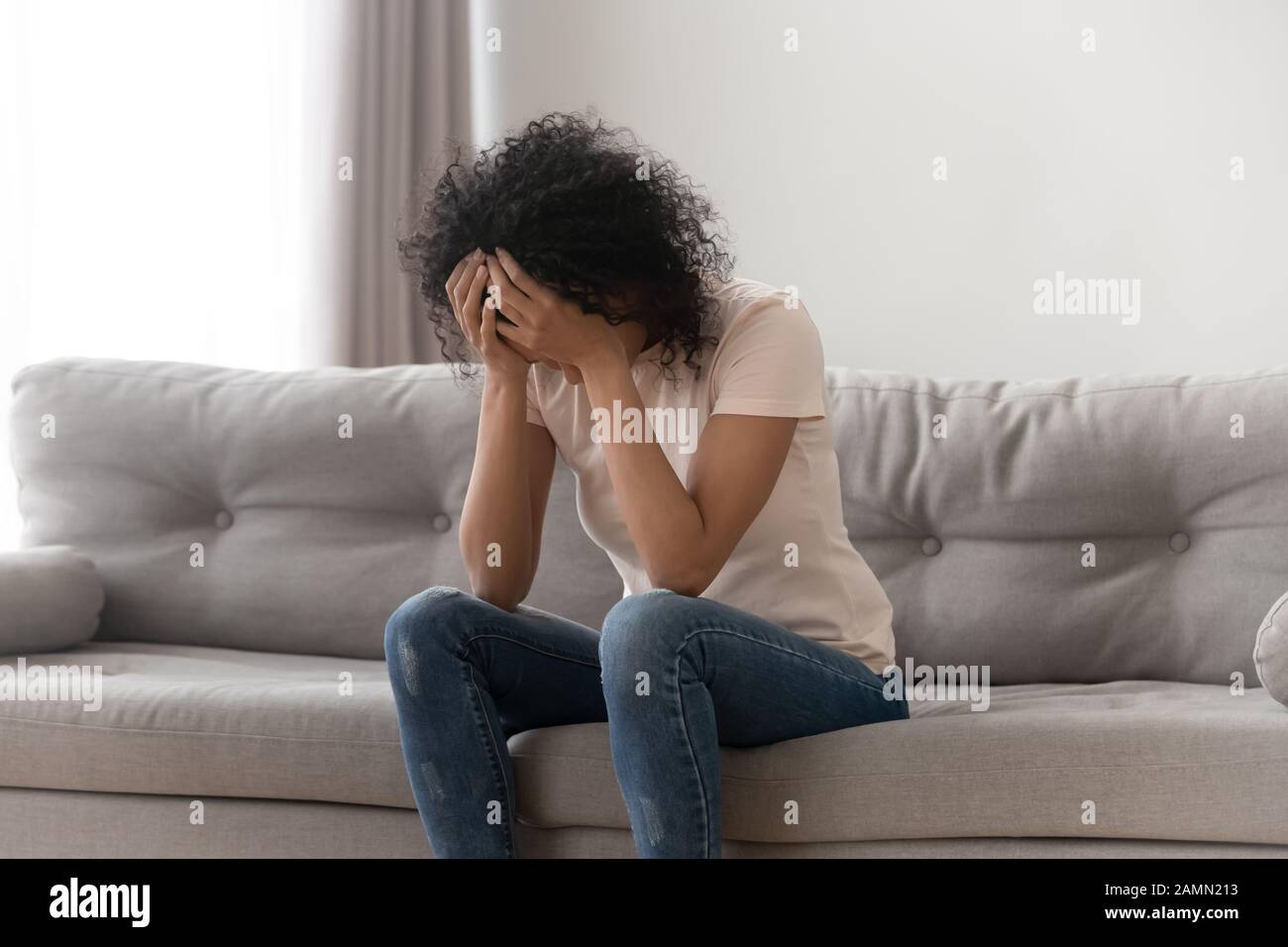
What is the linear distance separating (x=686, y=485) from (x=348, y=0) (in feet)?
5.63

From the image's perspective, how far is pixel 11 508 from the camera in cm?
224

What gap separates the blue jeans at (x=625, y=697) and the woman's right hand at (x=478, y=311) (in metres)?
0.24

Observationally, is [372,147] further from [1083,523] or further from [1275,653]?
[1275,653]

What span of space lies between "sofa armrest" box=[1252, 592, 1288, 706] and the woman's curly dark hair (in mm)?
616

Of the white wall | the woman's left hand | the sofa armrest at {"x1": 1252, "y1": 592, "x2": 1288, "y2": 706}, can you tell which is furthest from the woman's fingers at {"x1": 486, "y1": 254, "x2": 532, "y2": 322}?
the white wall

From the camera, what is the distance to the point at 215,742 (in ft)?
4.52

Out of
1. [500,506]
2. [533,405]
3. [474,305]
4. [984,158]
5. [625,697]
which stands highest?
[984,158]

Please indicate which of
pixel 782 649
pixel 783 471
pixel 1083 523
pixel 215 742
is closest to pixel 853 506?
pixel 1083 523

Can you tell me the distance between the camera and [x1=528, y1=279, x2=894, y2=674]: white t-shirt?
1.19 meters

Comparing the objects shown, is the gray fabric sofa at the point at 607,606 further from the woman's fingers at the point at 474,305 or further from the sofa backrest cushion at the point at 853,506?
the woman's fingers at the point at 474,305

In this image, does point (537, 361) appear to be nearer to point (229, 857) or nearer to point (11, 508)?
point (229, 857)

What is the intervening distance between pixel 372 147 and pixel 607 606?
48.1 inches

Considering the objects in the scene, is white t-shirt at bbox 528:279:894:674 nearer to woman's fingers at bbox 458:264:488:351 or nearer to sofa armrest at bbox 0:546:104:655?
woman's fingers at bbox 458:264:488:351

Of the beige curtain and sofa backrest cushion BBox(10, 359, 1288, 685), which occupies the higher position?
the beige curtain
